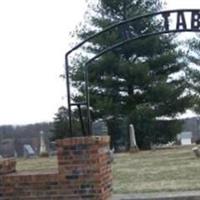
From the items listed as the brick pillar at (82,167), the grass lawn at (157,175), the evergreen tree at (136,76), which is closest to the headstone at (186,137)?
the evergreen tree at (136,76)

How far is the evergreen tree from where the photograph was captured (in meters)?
37.0

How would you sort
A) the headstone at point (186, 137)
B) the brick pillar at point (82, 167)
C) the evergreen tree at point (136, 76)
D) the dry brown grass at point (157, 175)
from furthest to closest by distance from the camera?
the headstone at point (186, 137), the evergreen tree at point (136, 76), the dry brown grass at point (157, 175), the brick pillar at point (82, 167)

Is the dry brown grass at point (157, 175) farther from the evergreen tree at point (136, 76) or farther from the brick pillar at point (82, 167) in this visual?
the evergreen tree at point (136, 76)

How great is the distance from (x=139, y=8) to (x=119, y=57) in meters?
2.93

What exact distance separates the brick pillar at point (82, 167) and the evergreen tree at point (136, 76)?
2601 centimetres

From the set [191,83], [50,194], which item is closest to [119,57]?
[191,83]

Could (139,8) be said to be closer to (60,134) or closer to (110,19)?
(110,19)

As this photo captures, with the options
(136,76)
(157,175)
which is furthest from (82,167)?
(136,76)

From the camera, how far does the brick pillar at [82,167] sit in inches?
406

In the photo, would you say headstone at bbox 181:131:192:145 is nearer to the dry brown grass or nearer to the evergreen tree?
the evergreen tree

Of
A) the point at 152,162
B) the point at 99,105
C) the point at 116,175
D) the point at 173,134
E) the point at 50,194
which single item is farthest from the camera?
the point at 173,134

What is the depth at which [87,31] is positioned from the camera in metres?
39.8

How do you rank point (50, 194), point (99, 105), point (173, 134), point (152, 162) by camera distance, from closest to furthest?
point (50, 194) → point (152, 162) → point (99, 105) → point (173, 134)

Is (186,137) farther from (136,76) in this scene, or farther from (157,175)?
(157,175)
